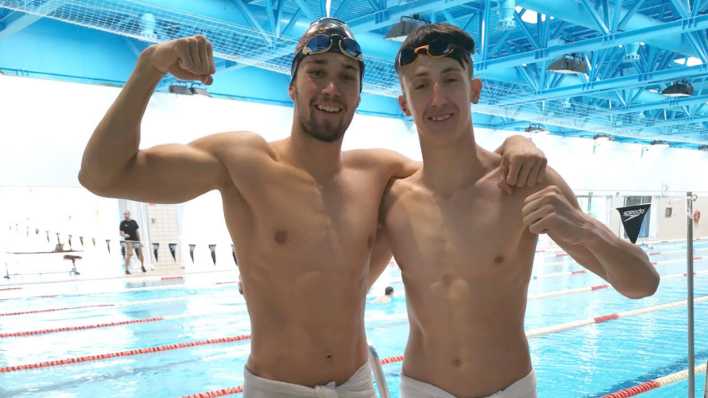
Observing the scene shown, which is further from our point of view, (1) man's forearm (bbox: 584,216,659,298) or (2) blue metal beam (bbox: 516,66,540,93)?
(2) blue metal beam (bbox: 516,66,540,93)

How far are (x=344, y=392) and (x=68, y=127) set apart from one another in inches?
509

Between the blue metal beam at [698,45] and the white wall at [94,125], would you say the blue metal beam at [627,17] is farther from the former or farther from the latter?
the white wall at [94,125]

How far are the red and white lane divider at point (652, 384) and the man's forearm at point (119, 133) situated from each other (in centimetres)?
495

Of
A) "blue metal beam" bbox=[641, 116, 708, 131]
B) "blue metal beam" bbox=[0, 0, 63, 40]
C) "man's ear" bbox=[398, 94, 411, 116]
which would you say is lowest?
"man's ear" bbox=[398, 94, 411, 116]

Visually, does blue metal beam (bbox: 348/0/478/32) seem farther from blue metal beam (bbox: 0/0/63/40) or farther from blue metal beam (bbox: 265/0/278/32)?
blue metal beam (bbox: 0/0/63/40)

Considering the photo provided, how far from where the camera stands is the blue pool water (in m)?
6.02

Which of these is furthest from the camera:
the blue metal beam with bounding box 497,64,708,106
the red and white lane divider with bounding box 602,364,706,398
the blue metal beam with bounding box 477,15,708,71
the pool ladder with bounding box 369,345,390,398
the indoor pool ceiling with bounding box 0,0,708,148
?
the blue metal beam with bounding box 497,64,708,106

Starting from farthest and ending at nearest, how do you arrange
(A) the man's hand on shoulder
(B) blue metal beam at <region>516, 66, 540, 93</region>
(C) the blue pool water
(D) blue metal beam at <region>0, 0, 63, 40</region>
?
(B) blue metal beam at <region>516, 66, 540, 93</region>, (D) blue metal beam at <region>0, 0, 63, 40</region>, (C) the blue pool water, (A) the man's hand on shoulder

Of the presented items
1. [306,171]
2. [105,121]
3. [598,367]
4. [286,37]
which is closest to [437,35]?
[306,171]

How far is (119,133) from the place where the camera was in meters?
1.92

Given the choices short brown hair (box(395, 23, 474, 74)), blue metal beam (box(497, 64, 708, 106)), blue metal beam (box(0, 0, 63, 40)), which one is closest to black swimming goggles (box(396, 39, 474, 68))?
short brown hair (box(395, 23, 474, 74))

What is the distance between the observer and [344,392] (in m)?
2.35

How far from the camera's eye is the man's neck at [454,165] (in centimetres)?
242

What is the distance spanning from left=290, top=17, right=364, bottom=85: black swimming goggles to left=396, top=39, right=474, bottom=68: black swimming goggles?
0.78ft
